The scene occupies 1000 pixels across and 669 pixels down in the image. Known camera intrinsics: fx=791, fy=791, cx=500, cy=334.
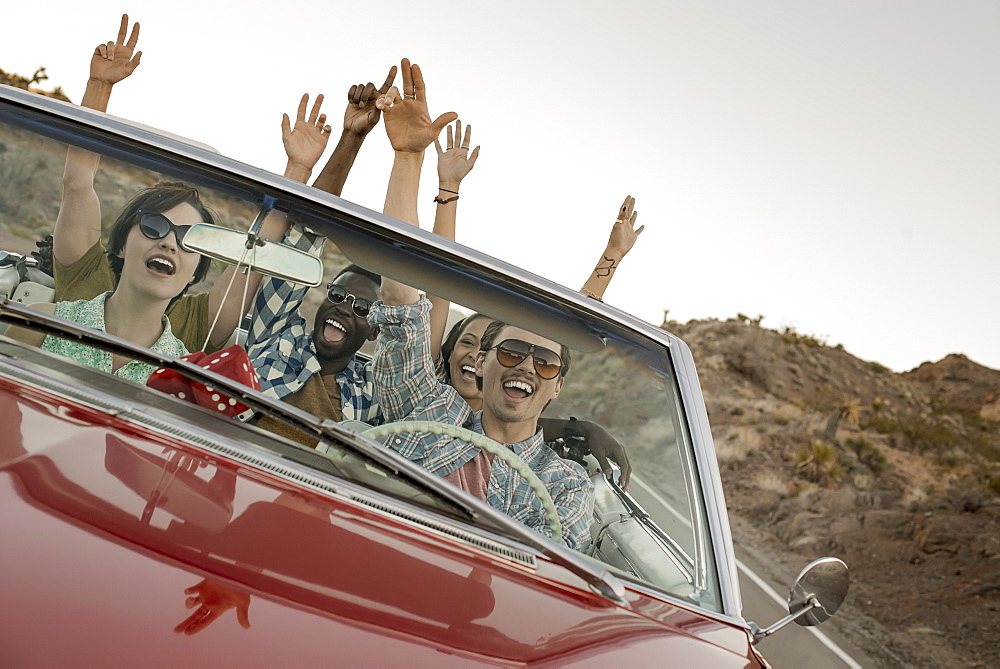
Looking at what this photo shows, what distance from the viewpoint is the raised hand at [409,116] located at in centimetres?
333

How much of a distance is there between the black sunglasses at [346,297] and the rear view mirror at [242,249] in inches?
5.7

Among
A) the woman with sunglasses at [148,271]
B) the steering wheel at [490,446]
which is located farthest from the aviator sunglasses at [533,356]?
the woman with sunglasses at [148,271]

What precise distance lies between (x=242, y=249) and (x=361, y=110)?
1815mm

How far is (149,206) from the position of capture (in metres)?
2.07

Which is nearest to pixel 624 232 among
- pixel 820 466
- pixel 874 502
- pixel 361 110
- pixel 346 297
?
pixel 361 110

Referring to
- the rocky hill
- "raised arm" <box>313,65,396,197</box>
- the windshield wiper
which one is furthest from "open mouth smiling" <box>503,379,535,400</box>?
the rocky hill

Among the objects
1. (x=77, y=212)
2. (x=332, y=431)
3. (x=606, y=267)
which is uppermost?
(x=606, y=267)

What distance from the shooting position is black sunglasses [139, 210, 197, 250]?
2.06 metres

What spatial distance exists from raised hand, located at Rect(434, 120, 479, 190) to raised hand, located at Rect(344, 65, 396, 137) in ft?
1.04

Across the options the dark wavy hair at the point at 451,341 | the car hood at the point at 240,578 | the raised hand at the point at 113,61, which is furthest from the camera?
the raised hand at the point at 113,61

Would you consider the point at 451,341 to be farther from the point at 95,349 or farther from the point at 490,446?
the point at 95,349

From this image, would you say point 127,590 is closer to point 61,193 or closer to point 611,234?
point 61,193

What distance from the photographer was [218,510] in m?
1.42

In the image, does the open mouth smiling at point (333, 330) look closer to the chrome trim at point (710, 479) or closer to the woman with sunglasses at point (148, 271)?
the woman with sunglasses at point (148, 271)
